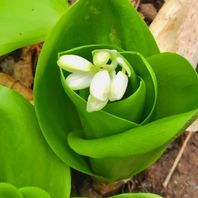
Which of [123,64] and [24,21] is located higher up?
[123,64]

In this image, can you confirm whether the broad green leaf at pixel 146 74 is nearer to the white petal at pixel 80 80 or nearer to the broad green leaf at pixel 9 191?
the white petal at pixel 80 80

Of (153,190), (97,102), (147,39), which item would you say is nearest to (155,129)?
(97,102)

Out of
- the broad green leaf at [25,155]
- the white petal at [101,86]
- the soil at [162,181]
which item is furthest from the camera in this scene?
the soil at [162,181]

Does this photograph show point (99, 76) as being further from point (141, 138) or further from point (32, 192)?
point (32, 192)

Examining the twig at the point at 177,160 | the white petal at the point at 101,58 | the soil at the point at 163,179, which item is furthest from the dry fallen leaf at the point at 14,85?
the white petal at the point at 101,58

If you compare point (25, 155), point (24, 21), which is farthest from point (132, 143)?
point (24, 21)

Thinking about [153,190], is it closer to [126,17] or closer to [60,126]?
[60,126]

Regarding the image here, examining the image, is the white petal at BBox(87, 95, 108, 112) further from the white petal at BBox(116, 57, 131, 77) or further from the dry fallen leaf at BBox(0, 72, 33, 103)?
the dry fallen leaf at BBox(0, 72, 33, 103)
